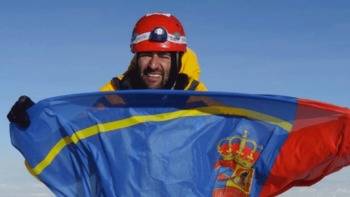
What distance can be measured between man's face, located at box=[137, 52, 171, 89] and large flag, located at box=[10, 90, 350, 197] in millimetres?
652

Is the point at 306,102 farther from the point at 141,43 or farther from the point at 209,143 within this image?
the point at 141,43

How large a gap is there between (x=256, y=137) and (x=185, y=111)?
0.86 m

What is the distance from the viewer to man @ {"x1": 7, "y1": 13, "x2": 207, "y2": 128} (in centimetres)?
805

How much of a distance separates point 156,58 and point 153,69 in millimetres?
270

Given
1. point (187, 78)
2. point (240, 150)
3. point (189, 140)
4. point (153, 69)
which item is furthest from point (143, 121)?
point (187, 78)

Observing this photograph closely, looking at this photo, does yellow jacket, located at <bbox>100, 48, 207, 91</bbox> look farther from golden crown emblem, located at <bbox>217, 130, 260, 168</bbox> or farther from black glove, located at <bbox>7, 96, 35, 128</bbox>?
black glove, located at <bbox>7, 96, 35, 128</bbox>

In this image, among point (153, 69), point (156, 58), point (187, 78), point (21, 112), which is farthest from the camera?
point (187, 78)

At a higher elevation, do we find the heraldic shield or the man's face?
the man's face

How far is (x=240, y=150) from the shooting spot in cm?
722

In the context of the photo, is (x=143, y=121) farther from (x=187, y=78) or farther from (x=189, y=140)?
(x=187, y=78)

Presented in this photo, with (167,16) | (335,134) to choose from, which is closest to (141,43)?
(167,16)

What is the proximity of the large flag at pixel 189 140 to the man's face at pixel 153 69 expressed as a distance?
652 millimetres

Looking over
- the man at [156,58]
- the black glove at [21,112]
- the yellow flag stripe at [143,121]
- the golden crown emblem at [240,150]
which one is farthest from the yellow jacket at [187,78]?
the black glove at [21,112]

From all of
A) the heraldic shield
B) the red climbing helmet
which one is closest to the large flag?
the heraldic shield
